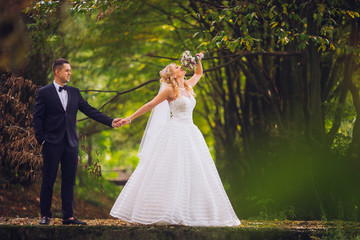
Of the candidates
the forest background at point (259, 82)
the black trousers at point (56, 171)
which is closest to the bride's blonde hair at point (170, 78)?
the forest background at point (259, 82)

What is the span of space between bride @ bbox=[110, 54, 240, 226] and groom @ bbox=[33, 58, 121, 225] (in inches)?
30.4

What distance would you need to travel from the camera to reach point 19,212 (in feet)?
36.8

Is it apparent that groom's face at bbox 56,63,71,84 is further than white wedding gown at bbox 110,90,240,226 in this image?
Yes

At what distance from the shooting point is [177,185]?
5918 mm

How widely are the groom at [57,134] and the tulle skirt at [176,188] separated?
78cm

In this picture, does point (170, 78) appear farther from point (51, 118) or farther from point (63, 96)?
point (51, 118)

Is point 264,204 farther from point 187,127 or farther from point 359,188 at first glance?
point 187,127

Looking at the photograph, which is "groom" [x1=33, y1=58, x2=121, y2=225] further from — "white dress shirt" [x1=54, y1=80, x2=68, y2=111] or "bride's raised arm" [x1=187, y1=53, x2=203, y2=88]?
"bride's raised arm" [x1=187, y1=53, x2=203, y2=88]

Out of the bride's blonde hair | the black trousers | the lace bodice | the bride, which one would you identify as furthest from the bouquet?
the black trousers

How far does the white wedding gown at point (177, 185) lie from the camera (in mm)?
5844

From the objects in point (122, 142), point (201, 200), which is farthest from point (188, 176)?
point (122, 142)

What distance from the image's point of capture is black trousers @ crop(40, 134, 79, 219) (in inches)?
230

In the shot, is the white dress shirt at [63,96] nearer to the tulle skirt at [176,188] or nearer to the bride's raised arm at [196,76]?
the tulle skirt at [176,188]

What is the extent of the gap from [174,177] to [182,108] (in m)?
1.03
